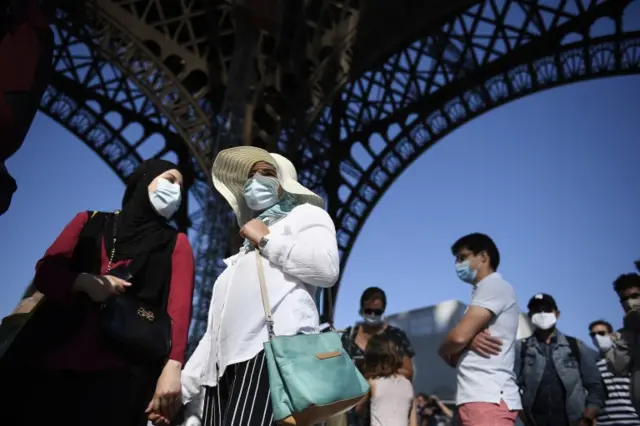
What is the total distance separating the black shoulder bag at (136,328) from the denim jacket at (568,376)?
2365 millimetres

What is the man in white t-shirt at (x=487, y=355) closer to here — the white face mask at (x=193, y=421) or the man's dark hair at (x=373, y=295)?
the white face mask at (x=193, y=421)

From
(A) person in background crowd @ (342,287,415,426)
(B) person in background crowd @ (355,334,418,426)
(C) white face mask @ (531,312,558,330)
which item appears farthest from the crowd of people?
(A) person in background crowd @ (342,287,415,426)

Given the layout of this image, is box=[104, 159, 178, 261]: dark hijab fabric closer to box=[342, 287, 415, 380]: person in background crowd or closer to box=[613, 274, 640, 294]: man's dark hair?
box=[342, 287, 415, 380]: person in background crowd

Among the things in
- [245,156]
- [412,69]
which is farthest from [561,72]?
[245,156]

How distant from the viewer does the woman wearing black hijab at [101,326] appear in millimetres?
1880

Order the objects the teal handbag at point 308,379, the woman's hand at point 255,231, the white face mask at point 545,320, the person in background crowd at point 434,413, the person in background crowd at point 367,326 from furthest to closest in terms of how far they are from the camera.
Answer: the person in background crowd at point 434,413 → the person in background crowd at point 367,326 → the white face mask at point 545,320 → the woman's hand at point 255,231 → the teal handbag at point 308,379

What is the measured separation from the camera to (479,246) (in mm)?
2992

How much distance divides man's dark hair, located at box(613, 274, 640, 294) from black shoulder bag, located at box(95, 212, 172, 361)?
296cm

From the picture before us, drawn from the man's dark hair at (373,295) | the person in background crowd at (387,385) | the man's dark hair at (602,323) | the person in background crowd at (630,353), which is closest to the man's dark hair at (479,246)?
the person in background crowd at (630,353)

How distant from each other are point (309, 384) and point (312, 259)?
365mm

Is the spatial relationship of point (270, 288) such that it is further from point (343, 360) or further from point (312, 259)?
point (343, 360)

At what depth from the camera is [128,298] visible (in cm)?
194

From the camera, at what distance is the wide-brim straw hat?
7.36 ft

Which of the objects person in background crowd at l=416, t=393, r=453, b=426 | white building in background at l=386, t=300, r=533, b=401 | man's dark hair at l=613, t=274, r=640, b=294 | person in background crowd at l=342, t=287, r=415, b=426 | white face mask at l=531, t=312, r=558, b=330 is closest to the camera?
white face mask at l=531, t=312, r=558, b=330
